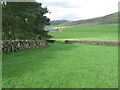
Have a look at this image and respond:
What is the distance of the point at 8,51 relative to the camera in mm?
8406

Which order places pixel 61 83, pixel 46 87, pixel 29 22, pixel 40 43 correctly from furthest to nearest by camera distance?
pixel 29 22 < pixel 40 43 < pixel 61 83 < pixel 46 87

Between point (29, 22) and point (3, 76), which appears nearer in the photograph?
point (3, 76)

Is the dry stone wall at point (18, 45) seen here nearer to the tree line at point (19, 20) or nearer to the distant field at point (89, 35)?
the tree line at point (19, 20)

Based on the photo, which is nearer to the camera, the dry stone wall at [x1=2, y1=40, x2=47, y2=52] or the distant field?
the dry stone wall at [x1=2, y1=40, x2=47, y2=52]

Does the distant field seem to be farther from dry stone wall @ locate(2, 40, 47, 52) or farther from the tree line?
dry stone wall @ locate(2, 40, 47, 52)

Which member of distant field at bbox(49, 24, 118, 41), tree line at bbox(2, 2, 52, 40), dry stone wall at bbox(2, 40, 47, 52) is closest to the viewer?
dry stone wall at bbox(2, 40, 47, 52)

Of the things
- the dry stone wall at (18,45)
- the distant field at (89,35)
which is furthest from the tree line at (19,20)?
the distant field at (89,35)

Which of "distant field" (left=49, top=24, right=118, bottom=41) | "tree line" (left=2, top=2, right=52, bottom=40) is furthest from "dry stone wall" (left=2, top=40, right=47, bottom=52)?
"distant field" (left=49, top=24, right=118, bottom=41)

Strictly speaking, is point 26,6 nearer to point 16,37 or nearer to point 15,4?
point 15,4

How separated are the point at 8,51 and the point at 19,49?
Result: 1165 mm

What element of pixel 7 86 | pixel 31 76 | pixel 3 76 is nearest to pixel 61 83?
pixel 31 76

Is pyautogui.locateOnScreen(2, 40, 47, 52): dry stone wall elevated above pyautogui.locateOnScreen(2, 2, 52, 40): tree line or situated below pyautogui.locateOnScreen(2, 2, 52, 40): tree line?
below

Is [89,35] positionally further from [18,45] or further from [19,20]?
[18,45]

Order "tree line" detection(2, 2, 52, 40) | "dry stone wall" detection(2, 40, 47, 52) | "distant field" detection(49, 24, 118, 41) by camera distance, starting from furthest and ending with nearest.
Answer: "distant field" detection(49, 24, 118, 41) → "tree line" detection(2, 2, 52, 40) → "dry stone wall" detection(2, 40, 47, 52)
